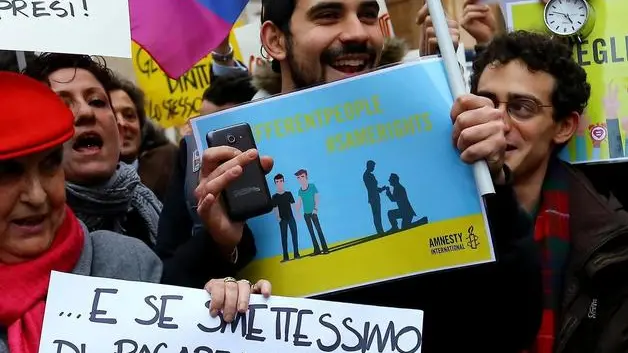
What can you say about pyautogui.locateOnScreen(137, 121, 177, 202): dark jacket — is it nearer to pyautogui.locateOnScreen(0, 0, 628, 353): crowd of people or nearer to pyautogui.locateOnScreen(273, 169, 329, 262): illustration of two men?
pyautogui.locateOnScreen(0, 0, 628, 353): crowd of people

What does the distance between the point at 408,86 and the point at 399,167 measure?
0.19 meters

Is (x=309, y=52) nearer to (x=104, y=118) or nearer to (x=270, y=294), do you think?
(x=270, y=294)

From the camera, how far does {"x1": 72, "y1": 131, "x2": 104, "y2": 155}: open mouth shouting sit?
322cm

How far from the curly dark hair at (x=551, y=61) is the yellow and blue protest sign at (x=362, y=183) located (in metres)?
0.83

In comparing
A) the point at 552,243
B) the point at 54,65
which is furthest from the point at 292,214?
the point at 54,65

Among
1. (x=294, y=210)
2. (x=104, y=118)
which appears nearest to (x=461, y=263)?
(x=294, y=210)

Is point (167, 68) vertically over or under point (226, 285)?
over

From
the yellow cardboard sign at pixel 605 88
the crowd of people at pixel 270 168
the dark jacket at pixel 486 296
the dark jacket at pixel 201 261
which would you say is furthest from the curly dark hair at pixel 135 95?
the dark jacket at pixel 486 296

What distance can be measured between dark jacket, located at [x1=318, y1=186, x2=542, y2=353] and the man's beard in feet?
1.69

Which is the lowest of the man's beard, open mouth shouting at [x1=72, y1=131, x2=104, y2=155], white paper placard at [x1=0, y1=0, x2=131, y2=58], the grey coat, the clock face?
the grey coat

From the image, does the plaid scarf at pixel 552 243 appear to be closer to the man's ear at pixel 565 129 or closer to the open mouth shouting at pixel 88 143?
the man's ear at pixel 565 129

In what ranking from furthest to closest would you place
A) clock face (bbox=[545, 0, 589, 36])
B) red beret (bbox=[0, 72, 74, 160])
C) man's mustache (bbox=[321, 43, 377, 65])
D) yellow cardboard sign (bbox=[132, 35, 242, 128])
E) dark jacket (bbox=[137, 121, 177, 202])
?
yellow cardboard sign (bbox=[132, 35, 242, 128]) < dark jacket (bbox=[137, 121, 177, 202]) < clock face (bbox=[545, 0, 589, 36]) < man's mustache (bbox=[321, 43, 377, 65]) < red beret (bbox=[0, 72, 74, 160])

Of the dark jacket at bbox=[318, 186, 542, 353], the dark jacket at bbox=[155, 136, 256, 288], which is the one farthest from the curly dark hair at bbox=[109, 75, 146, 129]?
the dark jacket at bbox=[318, 186, 542, 353]

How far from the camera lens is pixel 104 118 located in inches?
127
